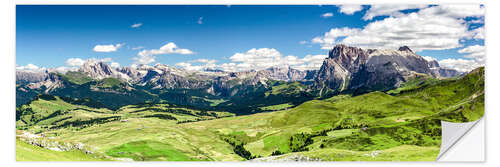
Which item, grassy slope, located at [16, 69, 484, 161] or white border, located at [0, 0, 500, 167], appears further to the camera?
grassy slope, located at [16, 69, 484, 161]

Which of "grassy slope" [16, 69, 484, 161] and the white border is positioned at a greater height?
the white border

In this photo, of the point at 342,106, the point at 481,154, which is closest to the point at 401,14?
the point at 481,154

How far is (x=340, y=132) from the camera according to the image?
119812 millimetres

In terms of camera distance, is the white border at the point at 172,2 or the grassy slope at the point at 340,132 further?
the grassy slope at the point at 340,132

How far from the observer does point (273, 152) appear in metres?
106

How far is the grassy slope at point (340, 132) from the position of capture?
240ft

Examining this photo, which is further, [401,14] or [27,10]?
[401,14]

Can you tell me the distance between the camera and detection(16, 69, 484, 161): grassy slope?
240 ft

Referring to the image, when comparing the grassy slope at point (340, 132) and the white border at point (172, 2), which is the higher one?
the white border at point (172, 2)

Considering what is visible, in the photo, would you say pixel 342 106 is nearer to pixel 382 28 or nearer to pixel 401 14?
pixel 382 28

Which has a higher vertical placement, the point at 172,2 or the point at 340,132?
the point at 172,2

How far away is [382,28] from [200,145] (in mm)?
85066

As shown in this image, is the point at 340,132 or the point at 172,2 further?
the point at 340,132
